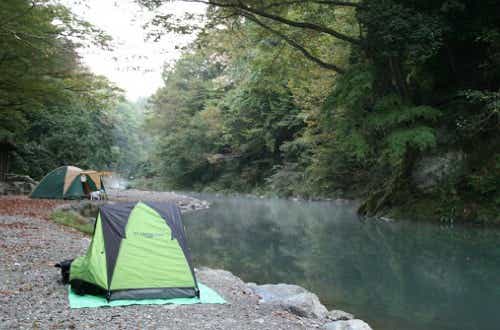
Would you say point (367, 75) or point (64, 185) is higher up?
point (367, 75)

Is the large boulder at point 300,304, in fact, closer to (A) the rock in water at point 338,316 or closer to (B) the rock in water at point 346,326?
(A) the rock in water at point 338,316

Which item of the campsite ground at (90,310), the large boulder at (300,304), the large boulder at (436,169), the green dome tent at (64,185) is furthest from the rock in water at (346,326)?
the green dome tent at (64,185)

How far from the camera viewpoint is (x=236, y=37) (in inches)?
591

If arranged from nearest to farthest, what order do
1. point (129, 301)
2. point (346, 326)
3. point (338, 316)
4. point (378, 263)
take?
point (346, 326)
point (129, 301)
point (338, 316)
point (378, 263)

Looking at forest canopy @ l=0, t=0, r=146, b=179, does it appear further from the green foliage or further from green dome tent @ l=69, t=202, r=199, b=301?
green dome tent @ l=69, t=202, r=199, b=301

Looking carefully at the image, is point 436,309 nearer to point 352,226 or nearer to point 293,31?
point 352,226

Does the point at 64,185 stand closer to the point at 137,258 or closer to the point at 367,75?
the point at 367,75

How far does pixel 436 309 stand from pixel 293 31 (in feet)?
35.6

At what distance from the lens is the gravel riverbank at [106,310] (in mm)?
4102

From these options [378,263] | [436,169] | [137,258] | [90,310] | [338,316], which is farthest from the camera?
[436,169]

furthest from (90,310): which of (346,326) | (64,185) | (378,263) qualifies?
(64,185)

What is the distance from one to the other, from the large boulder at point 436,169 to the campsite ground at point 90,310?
34.3ft

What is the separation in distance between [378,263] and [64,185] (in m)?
12.7

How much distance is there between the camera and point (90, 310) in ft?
14.6
